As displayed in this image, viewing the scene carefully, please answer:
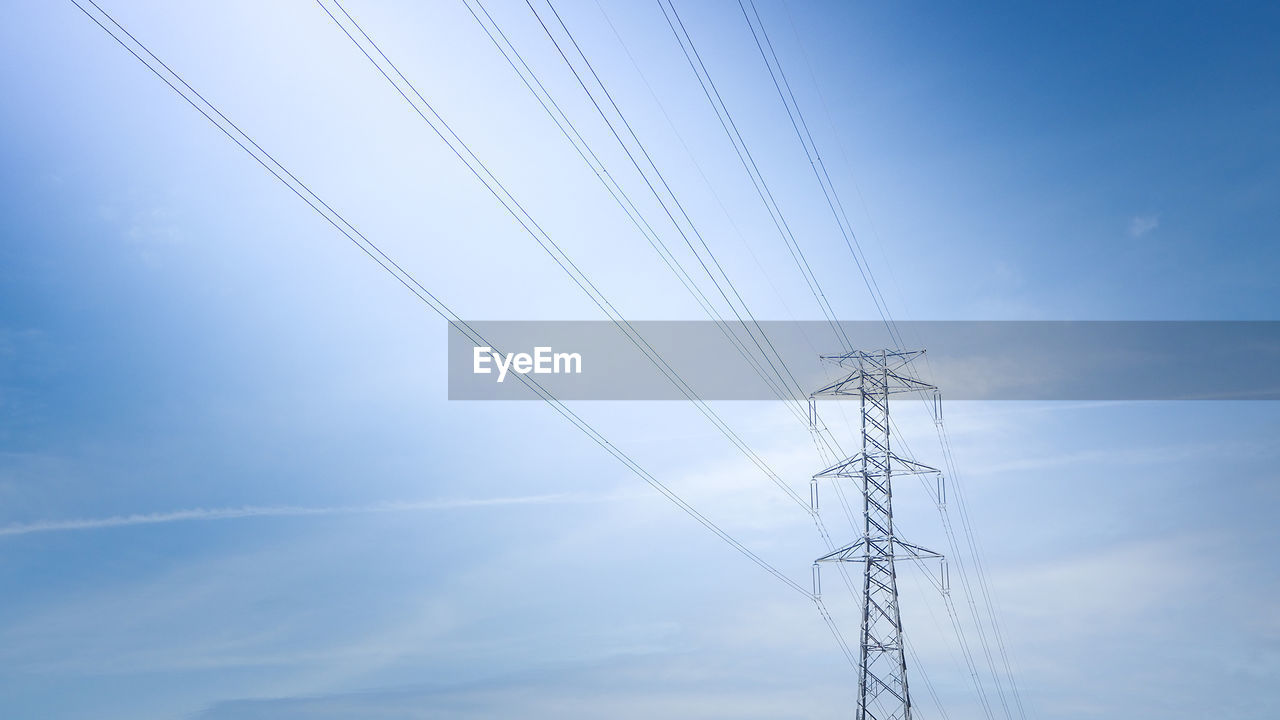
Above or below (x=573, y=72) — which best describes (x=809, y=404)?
below

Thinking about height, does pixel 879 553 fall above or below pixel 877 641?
above

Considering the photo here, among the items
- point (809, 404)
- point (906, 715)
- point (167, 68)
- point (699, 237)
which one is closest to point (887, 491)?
point (809, 404)

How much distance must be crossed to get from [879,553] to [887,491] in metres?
2.46

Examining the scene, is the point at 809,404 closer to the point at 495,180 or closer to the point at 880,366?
the point at 880,366

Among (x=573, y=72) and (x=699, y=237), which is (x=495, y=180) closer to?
(x=573, y=72)

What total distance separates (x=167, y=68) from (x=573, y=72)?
28.1 feet

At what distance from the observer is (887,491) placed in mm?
38281

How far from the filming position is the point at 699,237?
2617 cm

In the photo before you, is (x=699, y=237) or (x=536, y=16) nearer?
(x=536, y=16)

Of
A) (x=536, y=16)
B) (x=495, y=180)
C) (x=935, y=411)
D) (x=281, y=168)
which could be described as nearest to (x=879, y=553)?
(x=935, y=411)

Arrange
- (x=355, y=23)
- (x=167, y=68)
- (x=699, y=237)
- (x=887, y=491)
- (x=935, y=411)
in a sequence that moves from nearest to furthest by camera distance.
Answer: (x=167, y=68) → (x=355, y=23) → (x=699, y=237) → (x=887, y=491) → (x=935, y=411)

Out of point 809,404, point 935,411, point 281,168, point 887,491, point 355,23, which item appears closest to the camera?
point 281,168

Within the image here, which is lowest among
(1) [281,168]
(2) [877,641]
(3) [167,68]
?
(2) [877,641]

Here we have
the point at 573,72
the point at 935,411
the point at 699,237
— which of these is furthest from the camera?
the point at 935,411
